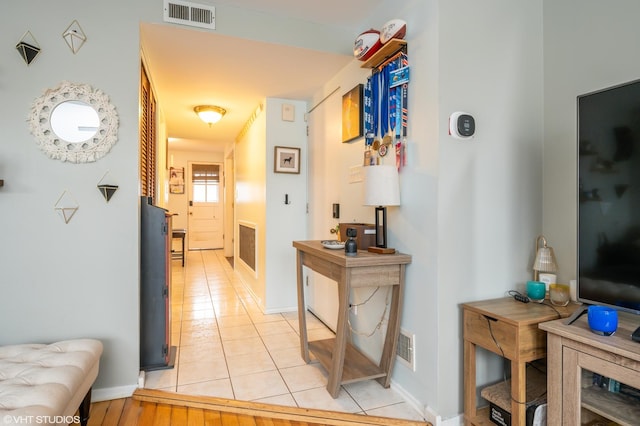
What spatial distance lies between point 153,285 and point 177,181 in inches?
253

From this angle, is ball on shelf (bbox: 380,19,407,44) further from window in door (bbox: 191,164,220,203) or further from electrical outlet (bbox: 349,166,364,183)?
window in door (bbox: 191,164,220,203)

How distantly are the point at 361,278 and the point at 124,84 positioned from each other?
1.75 metres

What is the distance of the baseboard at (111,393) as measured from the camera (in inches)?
79.6

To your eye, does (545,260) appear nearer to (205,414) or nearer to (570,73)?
(570,73)

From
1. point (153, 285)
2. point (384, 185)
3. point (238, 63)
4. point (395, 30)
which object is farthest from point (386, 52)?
point (153, 285)

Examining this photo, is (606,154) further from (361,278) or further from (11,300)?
(11,300)

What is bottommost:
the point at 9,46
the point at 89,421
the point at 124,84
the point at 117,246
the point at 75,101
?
the point at 89,421

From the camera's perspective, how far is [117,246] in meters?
2.07

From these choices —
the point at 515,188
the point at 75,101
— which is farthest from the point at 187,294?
the point at 515,188

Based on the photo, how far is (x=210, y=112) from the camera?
12.9ft

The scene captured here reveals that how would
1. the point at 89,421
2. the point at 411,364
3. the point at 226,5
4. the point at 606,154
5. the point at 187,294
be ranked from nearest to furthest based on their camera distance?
A: the point at 606,154, the point at 89,421, the point at 411,364, the point at 226,5, the point at 187,294

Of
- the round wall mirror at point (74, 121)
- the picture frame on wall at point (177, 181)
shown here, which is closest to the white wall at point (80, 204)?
the round wall mirror at point (74, 121)

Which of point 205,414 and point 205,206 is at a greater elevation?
point 205,206

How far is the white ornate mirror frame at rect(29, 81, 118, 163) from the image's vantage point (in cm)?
194
